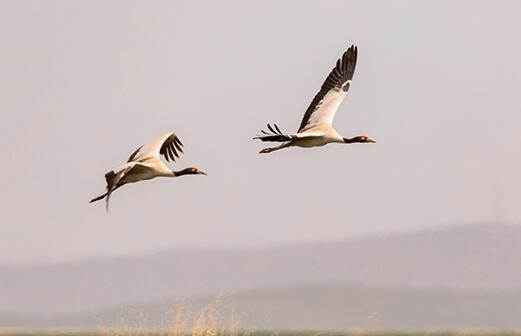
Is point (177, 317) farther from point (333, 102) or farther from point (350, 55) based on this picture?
point (350, 55)

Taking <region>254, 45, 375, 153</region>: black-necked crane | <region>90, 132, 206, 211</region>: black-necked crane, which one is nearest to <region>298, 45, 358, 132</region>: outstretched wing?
<region>254, 45, 375, 153</region>: black-necked crane

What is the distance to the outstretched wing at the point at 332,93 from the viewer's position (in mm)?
18969

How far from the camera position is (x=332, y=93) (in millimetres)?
19922

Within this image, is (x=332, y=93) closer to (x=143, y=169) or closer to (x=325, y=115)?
(x=325, y=115)

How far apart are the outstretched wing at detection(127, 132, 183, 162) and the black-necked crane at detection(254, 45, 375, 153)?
1.57 meters

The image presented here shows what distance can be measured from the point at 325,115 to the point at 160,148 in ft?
9.88

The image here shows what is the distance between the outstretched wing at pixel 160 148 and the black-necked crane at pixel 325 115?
1572 millimetres

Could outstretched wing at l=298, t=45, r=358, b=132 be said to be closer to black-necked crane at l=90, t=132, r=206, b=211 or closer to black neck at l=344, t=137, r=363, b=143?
black neck at l=344, t=137, r=363, b=143

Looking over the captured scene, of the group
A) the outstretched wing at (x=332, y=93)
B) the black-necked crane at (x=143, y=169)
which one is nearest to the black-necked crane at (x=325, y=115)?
the outstretched wing at (x=332, y=93)

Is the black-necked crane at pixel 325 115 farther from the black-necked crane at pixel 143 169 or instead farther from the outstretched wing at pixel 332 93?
the black-necked crane at pixel 143 169

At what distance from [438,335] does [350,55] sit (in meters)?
Result: 5.83

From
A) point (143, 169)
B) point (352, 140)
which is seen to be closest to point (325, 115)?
point (352, 140)

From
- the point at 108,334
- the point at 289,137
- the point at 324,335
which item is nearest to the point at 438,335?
the point at 324,335

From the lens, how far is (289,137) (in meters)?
16.9
